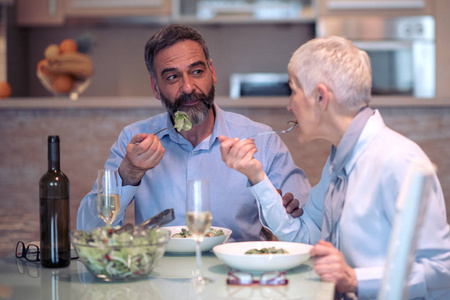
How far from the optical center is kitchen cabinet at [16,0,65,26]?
4.71 meters

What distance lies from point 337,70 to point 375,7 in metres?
3.11

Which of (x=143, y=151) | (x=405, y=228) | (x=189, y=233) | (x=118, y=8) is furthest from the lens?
(x=118, y=8)

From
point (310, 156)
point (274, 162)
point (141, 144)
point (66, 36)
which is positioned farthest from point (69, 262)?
point (66, 36)

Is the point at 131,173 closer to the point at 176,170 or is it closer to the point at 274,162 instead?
the point at 176,170

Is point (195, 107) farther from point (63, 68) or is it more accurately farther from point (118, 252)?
point (63, 68)

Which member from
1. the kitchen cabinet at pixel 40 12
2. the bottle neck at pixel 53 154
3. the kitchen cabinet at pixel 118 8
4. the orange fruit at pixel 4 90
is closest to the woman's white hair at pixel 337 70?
the bottle neck at pixel 53 154

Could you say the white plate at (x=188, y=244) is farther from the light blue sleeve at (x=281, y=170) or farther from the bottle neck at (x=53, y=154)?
the light blue sleeve at (x=281, y=170)

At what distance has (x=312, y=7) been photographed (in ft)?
15.0

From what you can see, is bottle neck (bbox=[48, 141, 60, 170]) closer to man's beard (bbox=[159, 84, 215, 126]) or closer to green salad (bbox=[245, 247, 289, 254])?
green salad (bbox=[245, 247, 289, 254])

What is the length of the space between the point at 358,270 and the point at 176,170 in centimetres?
102

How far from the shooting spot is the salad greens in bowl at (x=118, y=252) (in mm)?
1292

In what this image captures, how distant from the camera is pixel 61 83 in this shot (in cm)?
351

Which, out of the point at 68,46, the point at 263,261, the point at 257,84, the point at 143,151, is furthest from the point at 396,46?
the point at 263,261

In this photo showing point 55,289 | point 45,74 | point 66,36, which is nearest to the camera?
point 55,289
